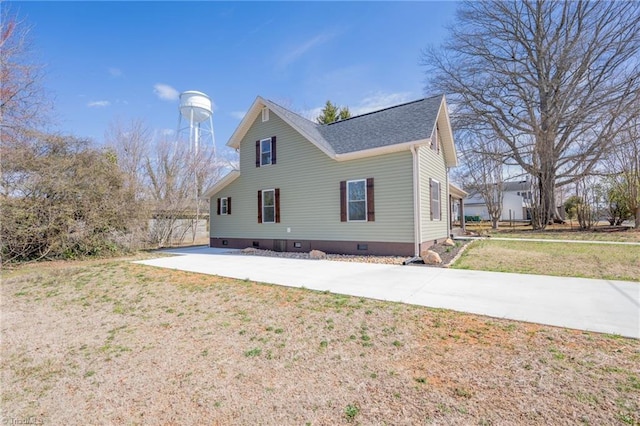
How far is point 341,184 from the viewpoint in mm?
10859

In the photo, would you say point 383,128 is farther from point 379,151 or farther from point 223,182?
point 223,182

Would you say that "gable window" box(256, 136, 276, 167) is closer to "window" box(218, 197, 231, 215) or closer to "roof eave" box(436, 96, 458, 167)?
"window" box(218, 197, 231, 215)

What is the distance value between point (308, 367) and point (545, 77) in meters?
24.6

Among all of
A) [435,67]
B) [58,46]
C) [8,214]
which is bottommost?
[8,214]

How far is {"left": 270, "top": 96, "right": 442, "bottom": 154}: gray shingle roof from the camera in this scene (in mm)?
9859

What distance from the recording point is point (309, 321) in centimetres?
404

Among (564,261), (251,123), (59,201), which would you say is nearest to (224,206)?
(251,123)

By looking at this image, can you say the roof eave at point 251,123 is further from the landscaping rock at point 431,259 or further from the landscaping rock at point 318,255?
the landscaping rock at point 431,259

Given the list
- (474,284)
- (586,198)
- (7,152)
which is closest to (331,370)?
(474,284)

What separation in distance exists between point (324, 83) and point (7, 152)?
574 inches

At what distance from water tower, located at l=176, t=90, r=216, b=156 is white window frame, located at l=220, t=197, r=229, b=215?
1026 centimetres

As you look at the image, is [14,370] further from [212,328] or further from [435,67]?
[435,67]

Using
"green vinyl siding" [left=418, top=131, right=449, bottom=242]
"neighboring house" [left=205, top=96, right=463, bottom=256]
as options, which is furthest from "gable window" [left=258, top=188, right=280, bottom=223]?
"green vinyl siding" [left=418, top=131, right=449, bottom=242]

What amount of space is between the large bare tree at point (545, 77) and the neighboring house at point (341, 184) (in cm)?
1003
